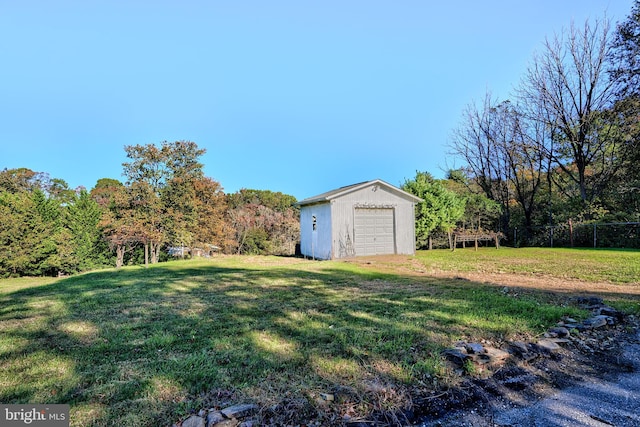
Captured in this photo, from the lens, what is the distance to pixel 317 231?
46.6 ft

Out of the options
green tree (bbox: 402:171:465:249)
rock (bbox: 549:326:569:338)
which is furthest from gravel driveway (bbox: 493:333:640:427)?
green tree (bbox: 402:171:465:249)

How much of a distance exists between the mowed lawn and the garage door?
7.57 meters

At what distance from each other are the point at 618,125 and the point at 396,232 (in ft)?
39.6

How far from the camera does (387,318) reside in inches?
148

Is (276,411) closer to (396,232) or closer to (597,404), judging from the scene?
(597,404)

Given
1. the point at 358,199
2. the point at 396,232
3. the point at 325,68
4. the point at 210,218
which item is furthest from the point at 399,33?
the point at 210,218

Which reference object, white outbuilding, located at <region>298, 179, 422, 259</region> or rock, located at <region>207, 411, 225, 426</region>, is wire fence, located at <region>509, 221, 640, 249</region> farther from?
rock, located at <region>207, 411, 225, 426</region>

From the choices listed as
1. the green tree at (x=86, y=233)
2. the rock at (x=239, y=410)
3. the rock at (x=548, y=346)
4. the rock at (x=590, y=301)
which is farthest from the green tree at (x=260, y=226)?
the rock at (x=239, y=410)

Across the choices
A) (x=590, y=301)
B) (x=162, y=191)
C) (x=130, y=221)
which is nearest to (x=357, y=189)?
(x=590, y=301)

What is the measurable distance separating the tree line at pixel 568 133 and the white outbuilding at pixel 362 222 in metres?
8.73

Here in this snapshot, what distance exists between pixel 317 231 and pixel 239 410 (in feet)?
40.8

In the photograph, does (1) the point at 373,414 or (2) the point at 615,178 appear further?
(2) the point at 615,178

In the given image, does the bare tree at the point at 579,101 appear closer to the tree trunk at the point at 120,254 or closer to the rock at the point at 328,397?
the rock at the point at 328,397

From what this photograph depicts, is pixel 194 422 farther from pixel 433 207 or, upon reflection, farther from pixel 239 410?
pixel 433 207
